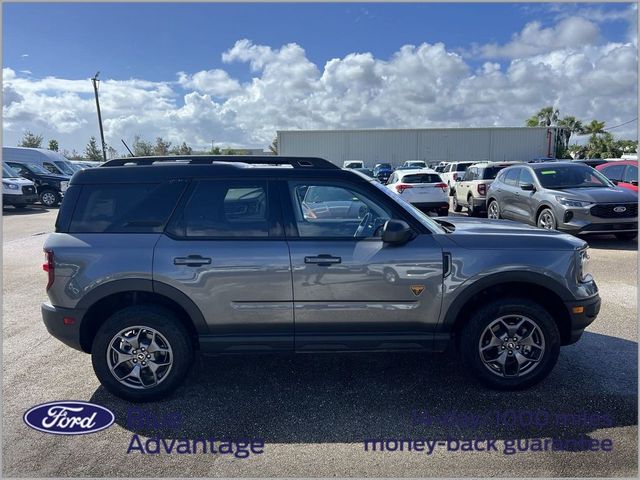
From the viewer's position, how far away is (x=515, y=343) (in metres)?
3.50

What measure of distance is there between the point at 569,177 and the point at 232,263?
29.5ft

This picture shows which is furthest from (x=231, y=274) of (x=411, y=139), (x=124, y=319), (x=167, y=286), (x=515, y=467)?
(x=411, y=139)

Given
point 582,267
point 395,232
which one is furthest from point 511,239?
point 395,232

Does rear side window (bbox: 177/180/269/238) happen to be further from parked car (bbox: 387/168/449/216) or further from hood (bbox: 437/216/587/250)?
parked car (bbox: 387/168/449/216)

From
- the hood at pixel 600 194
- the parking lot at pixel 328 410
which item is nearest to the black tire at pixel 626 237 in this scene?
the hood at pixel 600 194

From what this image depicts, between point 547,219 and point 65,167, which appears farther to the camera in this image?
point 65,167

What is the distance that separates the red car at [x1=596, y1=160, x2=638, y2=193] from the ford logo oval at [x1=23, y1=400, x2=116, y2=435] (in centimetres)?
1218

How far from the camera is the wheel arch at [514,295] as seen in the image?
339 cm

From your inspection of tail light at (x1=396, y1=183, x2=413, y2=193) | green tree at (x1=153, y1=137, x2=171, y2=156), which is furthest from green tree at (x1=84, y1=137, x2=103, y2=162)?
tail light at (x1=396, y1=183, x2=413, y2=193)

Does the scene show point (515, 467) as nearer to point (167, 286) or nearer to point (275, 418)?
point (275, 418)

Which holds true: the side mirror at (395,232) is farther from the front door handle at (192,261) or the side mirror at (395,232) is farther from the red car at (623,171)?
the red car at (623,171)

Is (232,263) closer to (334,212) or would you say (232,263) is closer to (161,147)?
(334,212)

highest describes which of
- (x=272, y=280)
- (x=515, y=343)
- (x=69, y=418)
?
(x=272, y=280)

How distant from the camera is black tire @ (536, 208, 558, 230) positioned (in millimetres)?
9035
